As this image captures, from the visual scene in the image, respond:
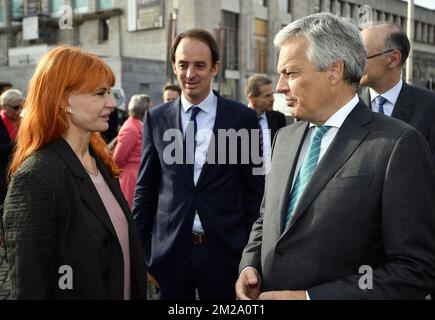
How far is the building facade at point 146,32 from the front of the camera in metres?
25.3

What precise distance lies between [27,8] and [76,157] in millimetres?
39259

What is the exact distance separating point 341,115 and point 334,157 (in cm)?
21

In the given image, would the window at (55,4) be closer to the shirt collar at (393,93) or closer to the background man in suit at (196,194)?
Result: the background man in suit at (196,194)

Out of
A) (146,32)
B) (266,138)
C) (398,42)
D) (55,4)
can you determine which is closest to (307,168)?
(398,42)

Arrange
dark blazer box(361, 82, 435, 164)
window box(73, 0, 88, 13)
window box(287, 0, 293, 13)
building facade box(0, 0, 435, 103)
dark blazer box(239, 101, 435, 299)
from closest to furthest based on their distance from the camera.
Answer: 1. dark blazer box(239, 101, 435, 299)
2. dark blazer box(361, 82, 435, 164)
3. building facade box(0, 0, 435, 103)
4. window box(287, 0, 293, 13)
5. window box(73, 0, 88, 13)

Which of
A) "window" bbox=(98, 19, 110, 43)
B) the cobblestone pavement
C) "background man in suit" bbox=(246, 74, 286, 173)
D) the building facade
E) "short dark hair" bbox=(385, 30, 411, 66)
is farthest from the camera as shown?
"window" bbox=(98, 19, 110, 43)

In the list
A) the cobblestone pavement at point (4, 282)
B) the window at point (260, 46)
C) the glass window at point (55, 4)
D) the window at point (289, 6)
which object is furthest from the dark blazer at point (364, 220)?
the glass window at point (55, 4)

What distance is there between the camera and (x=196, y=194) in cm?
303

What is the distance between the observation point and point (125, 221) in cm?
235

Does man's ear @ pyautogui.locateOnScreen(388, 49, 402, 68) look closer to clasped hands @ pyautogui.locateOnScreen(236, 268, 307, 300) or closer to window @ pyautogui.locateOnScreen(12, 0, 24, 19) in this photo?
clasped hands @ pyautogui.locateOnScreen(236, 268, 307, 300)

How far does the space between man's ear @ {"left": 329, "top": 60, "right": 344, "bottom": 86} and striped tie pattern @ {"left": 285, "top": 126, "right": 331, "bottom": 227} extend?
0.19 meters

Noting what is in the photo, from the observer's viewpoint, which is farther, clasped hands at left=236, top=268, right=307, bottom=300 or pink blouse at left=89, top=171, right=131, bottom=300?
pink blouse at left=89, top=171, right=131, bottom=300

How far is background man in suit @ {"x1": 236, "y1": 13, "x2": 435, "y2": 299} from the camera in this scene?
1.76 m

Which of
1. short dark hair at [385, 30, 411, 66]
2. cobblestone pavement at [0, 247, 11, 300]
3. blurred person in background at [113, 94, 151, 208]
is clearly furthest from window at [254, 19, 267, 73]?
short dark hair at [385, 30, 411, 66]
